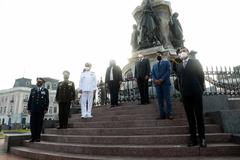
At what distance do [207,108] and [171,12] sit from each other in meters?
10.4

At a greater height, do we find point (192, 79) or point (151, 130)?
point (192, 79)

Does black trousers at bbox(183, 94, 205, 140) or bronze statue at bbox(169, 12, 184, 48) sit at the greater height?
bronze statue at bbox(169, 12, 184, 48)

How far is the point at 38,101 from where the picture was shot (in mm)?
7234

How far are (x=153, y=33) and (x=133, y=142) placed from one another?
1042cm

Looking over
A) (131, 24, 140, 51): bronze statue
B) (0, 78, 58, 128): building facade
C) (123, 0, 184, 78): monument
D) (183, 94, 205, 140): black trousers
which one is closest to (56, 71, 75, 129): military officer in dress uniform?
(183, 94, 205, 140): black trousers

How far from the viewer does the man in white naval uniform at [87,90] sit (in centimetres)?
843

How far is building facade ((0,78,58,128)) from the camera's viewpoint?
73.2 m

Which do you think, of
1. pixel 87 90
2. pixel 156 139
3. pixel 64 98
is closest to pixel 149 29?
pixel 87 90

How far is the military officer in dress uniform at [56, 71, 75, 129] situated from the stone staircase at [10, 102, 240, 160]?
469mm

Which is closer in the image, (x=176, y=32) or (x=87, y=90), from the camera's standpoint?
(x=87, y=90)

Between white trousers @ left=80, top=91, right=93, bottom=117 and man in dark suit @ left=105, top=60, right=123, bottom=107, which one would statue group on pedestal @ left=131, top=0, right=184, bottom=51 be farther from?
white trousers @ left=80, top=91, right=93, bottom=117

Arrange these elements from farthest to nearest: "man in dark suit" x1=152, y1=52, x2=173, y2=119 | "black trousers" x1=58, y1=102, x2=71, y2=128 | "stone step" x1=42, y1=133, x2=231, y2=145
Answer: "black trousers" x1=58, y1=102, x2=71, y2=128
"man in dark suit" x1=152, y1=52, x2=173, y2=119
"stone step" x1=42, y1=133, x2=231, y2=145

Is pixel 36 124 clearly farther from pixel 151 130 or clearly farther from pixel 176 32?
pixel 176 32

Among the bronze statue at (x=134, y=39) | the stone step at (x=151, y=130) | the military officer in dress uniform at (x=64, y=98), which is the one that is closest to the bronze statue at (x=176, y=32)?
the bronze statue at (x=134, y=39)
